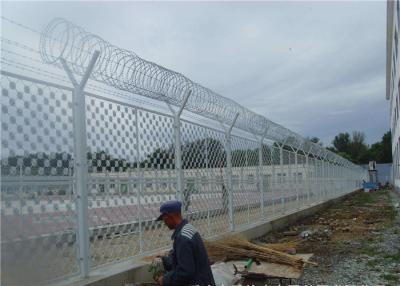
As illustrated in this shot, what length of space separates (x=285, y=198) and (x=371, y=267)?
646 centimetres

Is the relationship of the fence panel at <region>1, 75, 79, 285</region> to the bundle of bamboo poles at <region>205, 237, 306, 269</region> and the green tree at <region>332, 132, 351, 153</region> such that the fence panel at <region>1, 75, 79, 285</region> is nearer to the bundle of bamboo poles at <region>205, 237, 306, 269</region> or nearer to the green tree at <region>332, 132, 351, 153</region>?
the bundle of bamboo poles at <region>205, 237, 306, 269</region>

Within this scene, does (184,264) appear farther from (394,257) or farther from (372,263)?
(394,257)

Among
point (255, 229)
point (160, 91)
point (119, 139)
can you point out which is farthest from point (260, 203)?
point (119, 139)

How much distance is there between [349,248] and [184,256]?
684cm

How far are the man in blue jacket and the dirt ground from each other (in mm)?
3426

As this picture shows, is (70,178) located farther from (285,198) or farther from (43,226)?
(285,198)

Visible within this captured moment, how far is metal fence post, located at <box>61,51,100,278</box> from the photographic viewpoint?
4.75m

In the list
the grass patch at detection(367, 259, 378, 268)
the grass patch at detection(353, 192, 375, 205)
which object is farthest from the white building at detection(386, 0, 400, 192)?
the grass patch at detection(367, 259, 378, 268)

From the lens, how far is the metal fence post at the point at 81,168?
4.75 meters

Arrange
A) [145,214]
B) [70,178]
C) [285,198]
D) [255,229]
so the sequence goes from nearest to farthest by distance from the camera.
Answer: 1. [70,178]
2. [145,214]
3. [255,229]
4. [285,198]

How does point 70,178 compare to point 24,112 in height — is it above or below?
below

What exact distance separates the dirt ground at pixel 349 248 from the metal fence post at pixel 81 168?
320 cm

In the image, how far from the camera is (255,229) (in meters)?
10.1

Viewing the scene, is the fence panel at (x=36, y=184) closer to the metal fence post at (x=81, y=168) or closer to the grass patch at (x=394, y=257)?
the metal fence post at (x=81, y=168)
